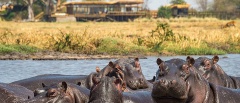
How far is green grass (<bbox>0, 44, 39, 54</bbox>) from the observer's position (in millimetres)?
22688

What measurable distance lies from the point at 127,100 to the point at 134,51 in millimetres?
18615

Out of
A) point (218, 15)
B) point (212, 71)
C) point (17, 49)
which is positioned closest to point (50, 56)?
point (17, 49)

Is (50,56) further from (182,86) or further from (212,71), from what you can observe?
(182,86)

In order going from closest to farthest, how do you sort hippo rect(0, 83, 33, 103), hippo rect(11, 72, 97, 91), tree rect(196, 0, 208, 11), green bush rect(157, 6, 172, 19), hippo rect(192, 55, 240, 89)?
hippo rect(0, 83, 33, 103) < hippo rect(192, 55, 240, 89) < hippo rect(11, 72, 97, 91) < green bush rect(157, 6, 172, 19) < tree rect(196, 0, 208, 11)

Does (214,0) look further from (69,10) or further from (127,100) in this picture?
(127,100)

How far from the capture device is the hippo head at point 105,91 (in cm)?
503

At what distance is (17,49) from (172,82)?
18427 mm

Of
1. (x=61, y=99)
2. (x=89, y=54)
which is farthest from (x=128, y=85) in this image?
(x=89, y=54)

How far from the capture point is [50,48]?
24.2m

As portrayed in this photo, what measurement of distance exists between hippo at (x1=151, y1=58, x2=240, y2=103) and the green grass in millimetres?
17435

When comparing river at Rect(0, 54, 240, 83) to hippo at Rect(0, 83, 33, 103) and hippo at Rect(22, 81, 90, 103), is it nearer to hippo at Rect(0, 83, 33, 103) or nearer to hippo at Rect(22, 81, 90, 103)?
hippo at Rect(0, 83, 33, 103)

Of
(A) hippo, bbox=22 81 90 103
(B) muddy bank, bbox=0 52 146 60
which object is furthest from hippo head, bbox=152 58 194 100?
(B) muddy bank, bbox=0 52 146 60

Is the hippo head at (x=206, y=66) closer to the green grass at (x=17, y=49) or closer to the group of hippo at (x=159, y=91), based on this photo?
the group of hippo at (x=159, y=91)

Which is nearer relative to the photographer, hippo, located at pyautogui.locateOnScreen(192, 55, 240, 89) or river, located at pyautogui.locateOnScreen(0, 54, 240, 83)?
hippo, located at pyautogui.locateOnScreen(192, 55, 240, 89)
